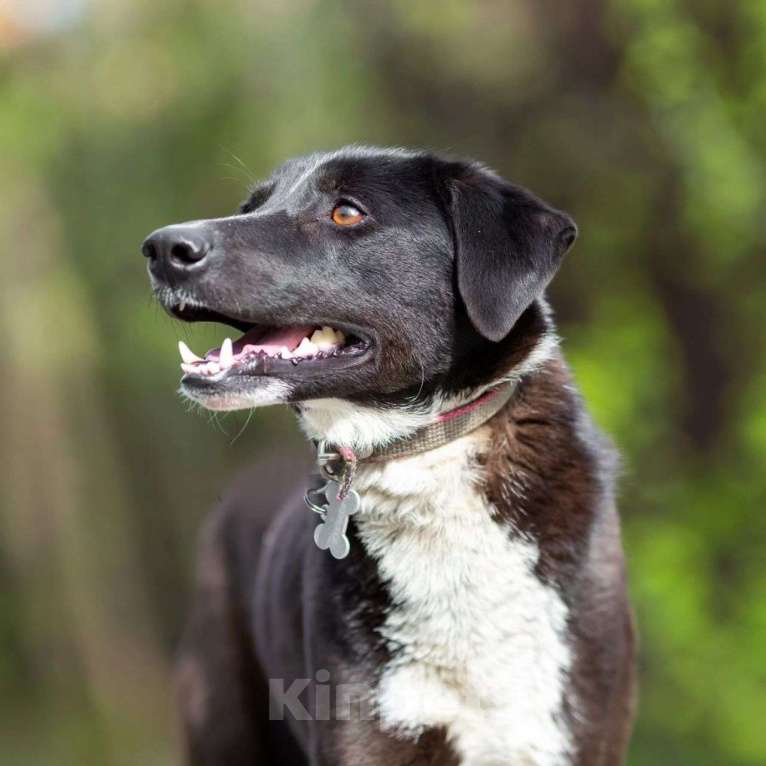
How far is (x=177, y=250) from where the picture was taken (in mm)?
2783

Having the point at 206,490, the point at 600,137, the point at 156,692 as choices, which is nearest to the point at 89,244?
the point at 206,490

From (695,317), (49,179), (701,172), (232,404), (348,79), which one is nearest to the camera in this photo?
(232,404)

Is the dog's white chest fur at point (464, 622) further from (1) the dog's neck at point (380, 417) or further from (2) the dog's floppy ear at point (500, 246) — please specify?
(2) the dog's floppy ear at point (500, 246)

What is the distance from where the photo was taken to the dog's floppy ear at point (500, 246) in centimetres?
292

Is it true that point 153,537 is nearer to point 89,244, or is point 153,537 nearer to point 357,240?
point 89,244

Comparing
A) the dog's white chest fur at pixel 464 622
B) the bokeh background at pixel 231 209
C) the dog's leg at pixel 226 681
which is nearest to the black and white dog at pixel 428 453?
the dog's white chest fur at pixel 464 622

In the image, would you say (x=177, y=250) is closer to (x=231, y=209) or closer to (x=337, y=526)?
(x=337, y=526)

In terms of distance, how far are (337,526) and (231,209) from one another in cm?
668

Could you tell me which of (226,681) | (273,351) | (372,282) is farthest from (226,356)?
(226,681)

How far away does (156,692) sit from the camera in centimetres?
1016

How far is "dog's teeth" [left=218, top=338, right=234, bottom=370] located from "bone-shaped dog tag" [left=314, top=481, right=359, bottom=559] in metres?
0.43

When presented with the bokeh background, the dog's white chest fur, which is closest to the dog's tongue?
the dog's white chest fur

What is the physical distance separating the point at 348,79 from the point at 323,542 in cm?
591

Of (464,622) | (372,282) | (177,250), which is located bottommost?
(464,622)
